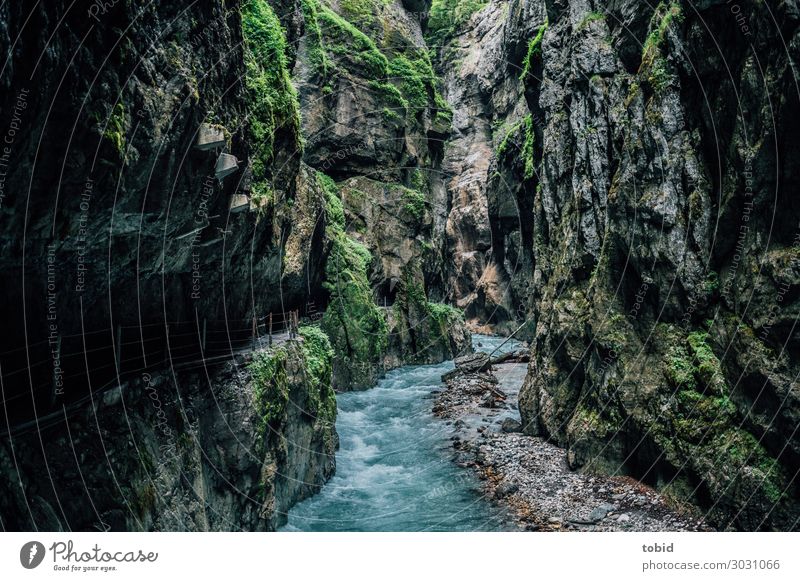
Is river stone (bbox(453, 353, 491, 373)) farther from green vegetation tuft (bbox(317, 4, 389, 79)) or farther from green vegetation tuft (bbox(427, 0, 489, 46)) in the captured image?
green vegetation tuft (bbox(427, 0, 489, 46))

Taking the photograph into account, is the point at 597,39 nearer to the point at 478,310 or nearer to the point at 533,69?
the point at 533,69

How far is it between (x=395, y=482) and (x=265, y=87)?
1298 cm

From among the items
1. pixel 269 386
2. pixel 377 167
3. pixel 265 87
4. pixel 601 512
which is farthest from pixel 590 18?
pixel 377 167

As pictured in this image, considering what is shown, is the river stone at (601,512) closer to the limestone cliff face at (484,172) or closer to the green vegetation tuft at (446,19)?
the limestone cliff face at (484,172)

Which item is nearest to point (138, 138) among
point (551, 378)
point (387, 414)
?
point (551, 378)

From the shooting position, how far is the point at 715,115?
40.3 ft

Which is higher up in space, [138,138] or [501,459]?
[138,138]

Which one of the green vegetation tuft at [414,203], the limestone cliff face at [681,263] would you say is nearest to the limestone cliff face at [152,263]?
the limestone cliff face at [681,263]

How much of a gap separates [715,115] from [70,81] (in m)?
13.1

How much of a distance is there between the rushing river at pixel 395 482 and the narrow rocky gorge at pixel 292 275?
883 millimetres

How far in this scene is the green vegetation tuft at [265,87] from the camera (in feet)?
46.5

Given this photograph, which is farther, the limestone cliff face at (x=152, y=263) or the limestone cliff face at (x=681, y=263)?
the limestone cliff face at (x=681, y=263)

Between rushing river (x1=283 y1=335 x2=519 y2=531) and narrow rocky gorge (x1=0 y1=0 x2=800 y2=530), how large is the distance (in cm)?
88

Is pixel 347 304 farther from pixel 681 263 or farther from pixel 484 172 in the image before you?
pixel 484 172
